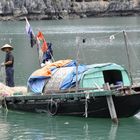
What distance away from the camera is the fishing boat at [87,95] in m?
21.3

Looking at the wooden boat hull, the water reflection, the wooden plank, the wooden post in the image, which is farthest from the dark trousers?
the wooden post

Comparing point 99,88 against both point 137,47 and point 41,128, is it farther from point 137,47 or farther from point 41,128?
point 137,47

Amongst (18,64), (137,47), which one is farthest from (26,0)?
(18,64)

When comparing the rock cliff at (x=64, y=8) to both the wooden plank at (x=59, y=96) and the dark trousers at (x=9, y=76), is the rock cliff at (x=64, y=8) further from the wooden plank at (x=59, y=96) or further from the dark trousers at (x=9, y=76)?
the wooden plank at (x=59, y=96)

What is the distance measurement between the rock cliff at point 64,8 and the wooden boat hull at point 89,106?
139375 mm

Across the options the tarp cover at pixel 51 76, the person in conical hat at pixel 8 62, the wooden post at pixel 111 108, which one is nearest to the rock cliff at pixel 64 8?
the person in conical hat at pixel 8 62

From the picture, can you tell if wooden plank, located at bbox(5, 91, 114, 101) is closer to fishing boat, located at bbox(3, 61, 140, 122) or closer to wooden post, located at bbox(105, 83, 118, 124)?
fishing boat, located at bbox(3, 61, 140, 122)

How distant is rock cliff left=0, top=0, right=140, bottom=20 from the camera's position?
16612 centimetres

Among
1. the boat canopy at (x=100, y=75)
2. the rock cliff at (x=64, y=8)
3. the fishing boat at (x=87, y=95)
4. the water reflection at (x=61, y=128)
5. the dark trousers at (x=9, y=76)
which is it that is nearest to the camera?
the water reflection at (x=61, y=128)

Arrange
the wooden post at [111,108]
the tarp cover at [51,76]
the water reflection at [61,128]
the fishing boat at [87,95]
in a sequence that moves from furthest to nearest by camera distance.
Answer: the tarp cover at [51,76] → the fishing boat at [87,95] → the wooden post at [111,108] → the water reflection at [61,128]

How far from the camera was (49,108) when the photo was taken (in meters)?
22.9

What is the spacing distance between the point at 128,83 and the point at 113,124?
8.26ft

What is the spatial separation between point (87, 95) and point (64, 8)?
522ft

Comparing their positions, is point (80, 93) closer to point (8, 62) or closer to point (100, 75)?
point (100, 75)
